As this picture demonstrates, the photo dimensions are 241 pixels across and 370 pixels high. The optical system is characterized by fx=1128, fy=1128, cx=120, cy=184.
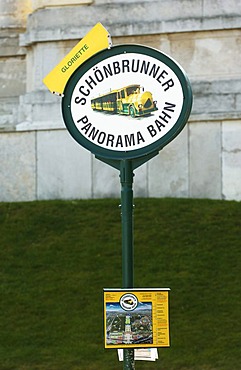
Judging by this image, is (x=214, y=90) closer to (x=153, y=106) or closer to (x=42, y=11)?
(x=42, y=11)

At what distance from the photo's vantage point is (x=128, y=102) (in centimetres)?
651

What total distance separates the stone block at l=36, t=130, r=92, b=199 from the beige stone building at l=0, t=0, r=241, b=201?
0.06 ft

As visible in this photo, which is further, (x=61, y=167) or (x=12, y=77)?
(x=12, y=77)

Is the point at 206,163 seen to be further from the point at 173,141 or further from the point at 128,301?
the point at 128,301

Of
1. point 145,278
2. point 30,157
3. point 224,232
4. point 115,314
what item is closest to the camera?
point 115,314

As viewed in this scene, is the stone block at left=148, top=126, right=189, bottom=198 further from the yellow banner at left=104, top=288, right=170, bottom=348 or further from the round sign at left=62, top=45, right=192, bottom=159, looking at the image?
the yellow banner at left=104, top=288, right=170, bottom=348

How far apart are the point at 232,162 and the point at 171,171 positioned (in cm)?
102

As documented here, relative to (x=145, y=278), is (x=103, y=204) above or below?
above

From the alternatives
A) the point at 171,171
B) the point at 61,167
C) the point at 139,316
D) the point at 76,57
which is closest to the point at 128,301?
the point at 139,316

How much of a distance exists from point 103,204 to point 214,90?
275 cm

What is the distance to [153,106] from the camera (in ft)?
21.3

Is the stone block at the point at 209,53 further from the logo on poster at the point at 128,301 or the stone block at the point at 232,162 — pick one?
the logo on poster at the point at 128,301

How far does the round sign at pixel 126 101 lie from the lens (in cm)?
642

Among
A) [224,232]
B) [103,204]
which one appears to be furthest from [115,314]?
[103,204]
